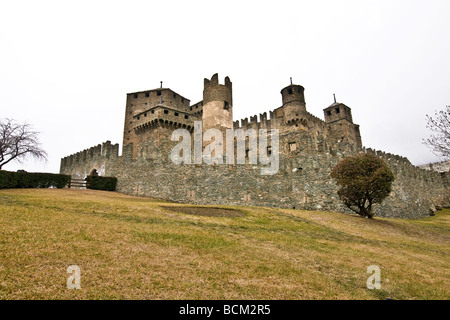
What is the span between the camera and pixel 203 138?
2995 cm

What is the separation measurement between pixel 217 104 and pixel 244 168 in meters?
11.7

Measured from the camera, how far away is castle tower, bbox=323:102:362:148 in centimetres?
5018

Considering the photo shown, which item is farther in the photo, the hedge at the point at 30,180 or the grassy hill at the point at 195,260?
the hedge at the point at 30,180

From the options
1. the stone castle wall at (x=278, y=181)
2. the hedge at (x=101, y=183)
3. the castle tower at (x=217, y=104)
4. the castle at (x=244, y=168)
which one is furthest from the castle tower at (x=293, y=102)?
the hedge at (x=101, y=183)

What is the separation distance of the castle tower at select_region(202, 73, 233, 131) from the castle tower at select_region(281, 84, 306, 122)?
15.6 meters

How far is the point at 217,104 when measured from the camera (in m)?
32.4

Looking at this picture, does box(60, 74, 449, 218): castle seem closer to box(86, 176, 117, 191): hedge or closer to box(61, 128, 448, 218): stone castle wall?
box(61, 128, 448, 218): stone castle wall

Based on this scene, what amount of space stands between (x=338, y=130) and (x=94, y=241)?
167 ft

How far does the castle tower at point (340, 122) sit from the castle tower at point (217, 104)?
27.0 metres

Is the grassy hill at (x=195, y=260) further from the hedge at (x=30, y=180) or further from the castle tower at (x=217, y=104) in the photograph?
the castle tower at (x=217, y=104)

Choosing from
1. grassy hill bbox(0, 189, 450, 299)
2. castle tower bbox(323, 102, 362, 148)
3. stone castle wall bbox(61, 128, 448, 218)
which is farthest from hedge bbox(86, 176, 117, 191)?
castle tower bbox(323, 102, 362, 148)

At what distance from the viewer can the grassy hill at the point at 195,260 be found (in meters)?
5.23
